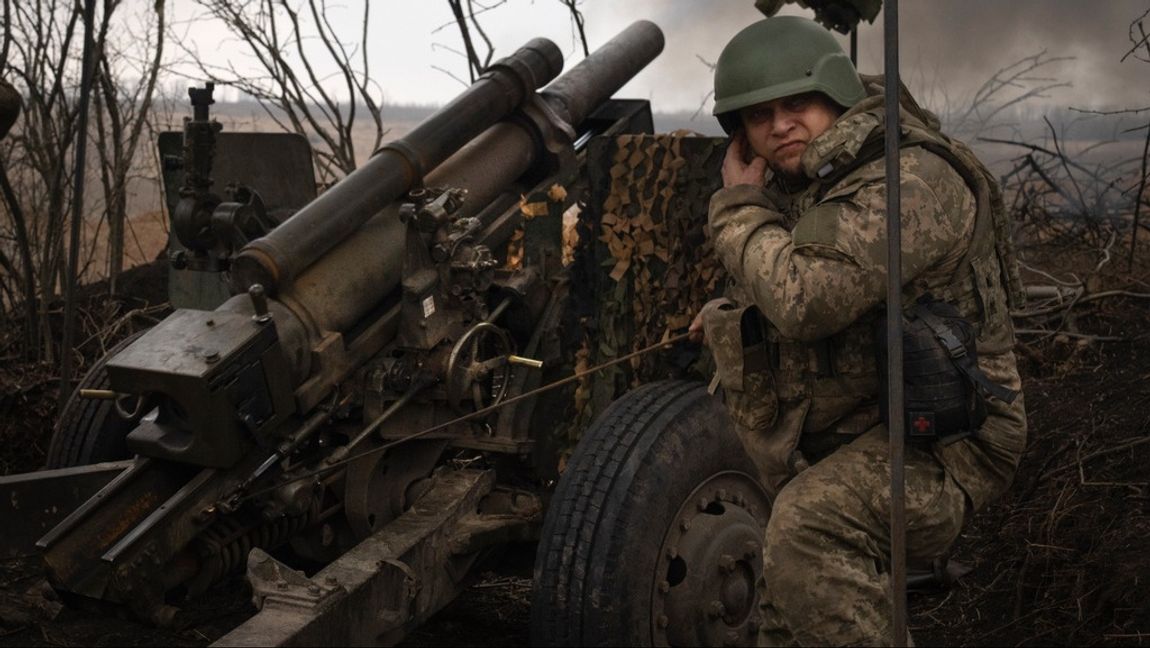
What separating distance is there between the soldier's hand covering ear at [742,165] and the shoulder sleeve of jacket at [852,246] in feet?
0.78

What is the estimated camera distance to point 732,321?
11.1 ft

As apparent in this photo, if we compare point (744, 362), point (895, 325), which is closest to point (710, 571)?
point (744, 362)

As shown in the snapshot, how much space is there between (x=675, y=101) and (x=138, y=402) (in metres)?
10.8

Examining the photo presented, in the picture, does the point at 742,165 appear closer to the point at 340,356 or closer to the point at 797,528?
the point at 797,528

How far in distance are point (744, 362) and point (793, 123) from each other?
0.60m

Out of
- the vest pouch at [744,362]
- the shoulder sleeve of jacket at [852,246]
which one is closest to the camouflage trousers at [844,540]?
the vest pouch at [744,362]

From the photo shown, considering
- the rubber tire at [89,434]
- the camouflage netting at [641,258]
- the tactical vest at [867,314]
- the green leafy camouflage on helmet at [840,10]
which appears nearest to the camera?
the tactical vest at [867,314]

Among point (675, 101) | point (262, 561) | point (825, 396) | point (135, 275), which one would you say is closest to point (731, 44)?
point (825, 396)

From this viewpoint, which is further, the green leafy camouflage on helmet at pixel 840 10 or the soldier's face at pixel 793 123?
the green leafy camouflage on helmet at pixel 840 10

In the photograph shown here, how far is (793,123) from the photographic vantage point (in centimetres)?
334

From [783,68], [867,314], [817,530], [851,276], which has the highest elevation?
[783,68]

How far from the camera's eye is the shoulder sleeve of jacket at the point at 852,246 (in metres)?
3.03

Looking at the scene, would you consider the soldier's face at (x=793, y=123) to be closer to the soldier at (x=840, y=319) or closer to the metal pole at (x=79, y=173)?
the soldier at (x=840, y=319)

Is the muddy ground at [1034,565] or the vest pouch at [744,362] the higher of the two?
the vest pouch at [744,362]
